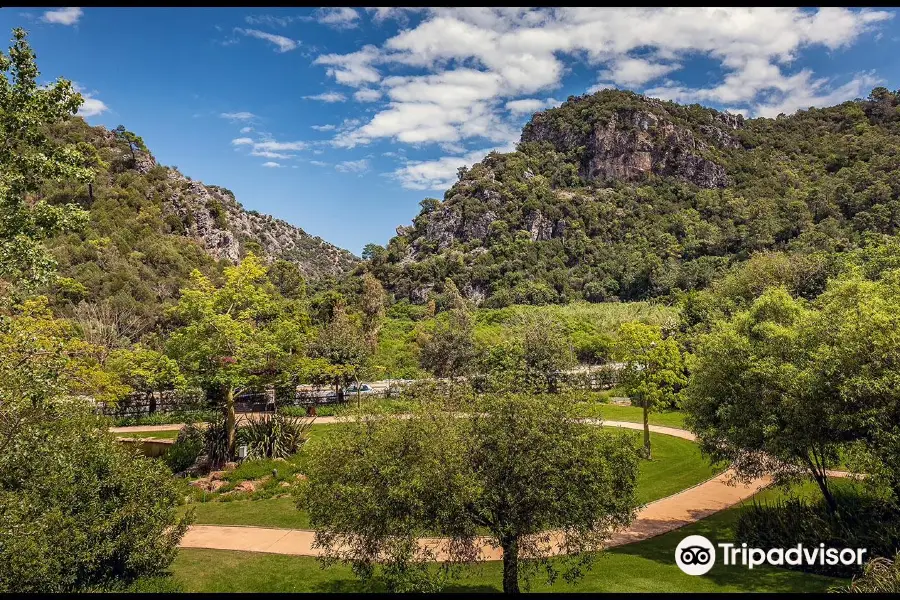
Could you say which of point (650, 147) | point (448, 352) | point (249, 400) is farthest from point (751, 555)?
point (650, 147)

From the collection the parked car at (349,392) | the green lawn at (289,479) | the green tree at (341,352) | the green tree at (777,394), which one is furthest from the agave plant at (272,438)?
the green tree at (777,394)

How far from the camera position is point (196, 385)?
22.9 metres

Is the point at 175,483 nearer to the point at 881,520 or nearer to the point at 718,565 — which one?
the point at 718,565

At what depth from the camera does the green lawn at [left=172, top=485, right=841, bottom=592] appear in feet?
37.7

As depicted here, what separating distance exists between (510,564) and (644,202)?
114m

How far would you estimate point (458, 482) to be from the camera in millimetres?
9172

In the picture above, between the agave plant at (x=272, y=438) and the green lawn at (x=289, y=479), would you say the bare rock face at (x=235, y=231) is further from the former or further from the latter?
the green lawn at (x=289, y=479)

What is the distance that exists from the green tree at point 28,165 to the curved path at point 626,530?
22.6 feet

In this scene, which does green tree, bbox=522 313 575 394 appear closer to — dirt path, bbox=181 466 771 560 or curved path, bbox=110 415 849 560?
curved path, bbox=110 415 849 560

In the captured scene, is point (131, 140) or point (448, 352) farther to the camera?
point (131, 140)

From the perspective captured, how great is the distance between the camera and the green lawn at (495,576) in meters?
11.5

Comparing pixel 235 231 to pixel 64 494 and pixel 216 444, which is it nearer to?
pixel 216 444

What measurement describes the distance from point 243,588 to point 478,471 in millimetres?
6777

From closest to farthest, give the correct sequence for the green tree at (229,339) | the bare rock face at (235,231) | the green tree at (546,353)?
the green tree at (229,339), the green tree at (546,353), the bare rock face at (235,231)
